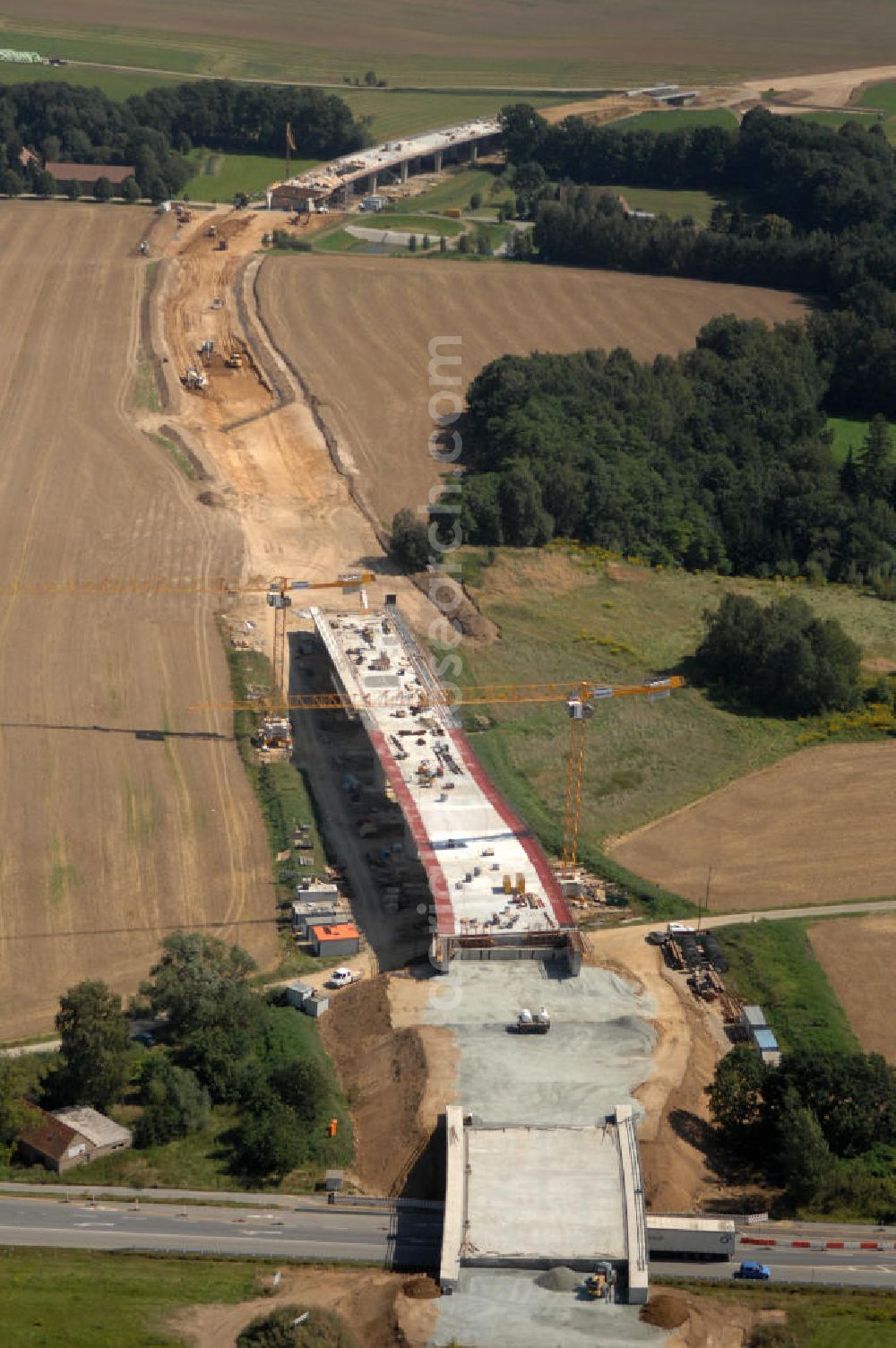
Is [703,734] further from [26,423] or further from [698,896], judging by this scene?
[26,423]

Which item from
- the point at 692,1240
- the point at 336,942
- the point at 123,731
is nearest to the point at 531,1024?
the point at 336,942

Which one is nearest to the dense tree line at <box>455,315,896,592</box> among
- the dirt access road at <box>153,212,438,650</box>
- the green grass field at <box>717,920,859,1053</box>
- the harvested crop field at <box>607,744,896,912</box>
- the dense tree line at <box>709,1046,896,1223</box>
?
the dirt access road at <box>153,212,438,650</box>

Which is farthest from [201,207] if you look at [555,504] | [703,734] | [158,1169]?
[158,1169]

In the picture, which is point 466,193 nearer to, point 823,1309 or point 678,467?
point 678,467

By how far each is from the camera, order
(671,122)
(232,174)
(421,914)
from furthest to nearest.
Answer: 1. (671,122)
2. (232,174)
3. (421,914)

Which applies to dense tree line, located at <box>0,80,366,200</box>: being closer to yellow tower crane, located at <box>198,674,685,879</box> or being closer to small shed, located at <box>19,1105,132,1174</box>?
yellow tower crane, located at <box>198,674,685,879</box>

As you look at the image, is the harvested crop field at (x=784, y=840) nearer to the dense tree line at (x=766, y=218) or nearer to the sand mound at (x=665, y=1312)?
the sand mound at (x=665, y=1312)
